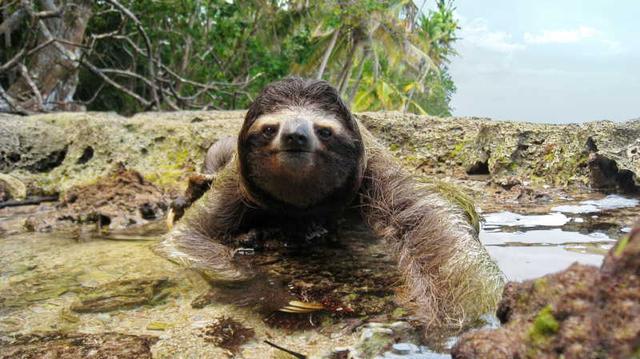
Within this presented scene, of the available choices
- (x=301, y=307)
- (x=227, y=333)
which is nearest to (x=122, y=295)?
(x=227, y=333)

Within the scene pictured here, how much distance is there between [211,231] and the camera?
13.5 feet

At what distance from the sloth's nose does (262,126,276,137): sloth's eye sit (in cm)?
30

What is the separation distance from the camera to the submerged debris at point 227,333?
2.13 metres

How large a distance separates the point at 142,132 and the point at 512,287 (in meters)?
6.91

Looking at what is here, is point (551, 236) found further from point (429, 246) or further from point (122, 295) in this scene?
point (122, 295)

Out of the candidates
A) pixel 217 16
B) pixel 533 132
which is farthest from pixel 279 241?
pixel 217 16

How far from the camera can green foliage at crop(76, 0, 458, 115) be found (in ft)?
49.1

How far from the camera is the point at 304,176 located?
3180mm

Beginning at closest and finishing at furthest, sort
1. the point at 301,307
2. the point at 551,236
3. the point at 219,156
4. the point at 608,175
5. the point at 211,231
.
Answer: the point at 301,307, the point at 551,236, the point at 211,231, the point at 608,175, the point at 219,156

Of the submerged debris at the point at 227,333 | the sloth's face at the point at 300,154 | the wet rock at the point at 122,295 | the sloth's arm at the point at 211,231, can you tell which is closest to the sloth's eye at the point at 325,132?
the sloth's face at the point at 300,154

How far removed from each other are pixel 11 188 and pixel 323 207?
488 cm

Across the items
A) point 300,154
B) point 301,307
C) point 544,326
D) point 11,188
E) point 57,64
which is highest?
point 57,64

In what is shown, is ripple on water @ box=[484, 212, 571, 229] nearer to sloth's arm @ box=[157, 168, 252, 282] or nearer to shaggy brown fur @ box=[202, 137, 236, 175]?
sloth's arm @ box=[157, 168, 252, 282]

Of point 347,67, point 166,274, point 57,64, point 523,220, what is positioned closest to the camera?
point 166,274
